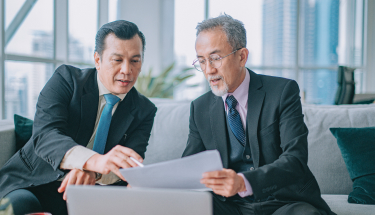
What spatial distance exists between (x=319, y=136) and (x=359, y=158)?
0.84ft

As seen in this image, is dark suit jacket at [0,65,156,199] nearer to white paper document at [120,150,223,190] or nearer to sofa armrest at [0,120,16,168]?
sofa armrest at [0,120,16,168]

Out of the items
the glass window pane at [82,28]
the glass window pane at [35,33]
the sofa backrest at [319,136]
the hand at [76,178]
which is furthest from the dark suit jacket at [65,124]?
the glass window pane at [82,28]

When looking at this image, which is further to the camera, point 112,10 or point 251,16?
point 251,16

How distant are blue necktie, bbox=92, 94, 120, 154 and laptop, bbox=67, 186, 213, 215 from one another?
2.33 ft

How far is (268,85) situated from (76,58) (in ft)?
10.6

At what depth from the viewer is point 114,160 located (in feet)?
3.46

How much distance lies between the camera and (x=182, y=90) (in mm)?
5766

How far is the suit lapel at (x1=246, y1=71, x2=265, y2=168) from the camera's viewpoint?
137 cm

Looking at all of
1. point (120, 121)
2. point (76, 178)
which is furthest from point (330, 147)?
point (76, 178)

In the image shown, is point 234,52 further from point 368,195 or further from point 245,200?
point 368,195

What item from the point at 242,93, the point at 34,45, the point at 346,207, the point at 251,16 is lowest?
the point at 346,207

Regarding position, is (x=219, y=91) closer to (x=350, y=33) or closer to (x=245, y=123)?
(x=245, y=123)

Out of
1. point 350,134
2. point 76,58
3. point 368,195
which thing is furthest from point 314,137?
point 76,58

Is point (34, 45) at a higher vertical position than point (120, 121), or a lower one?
higher
